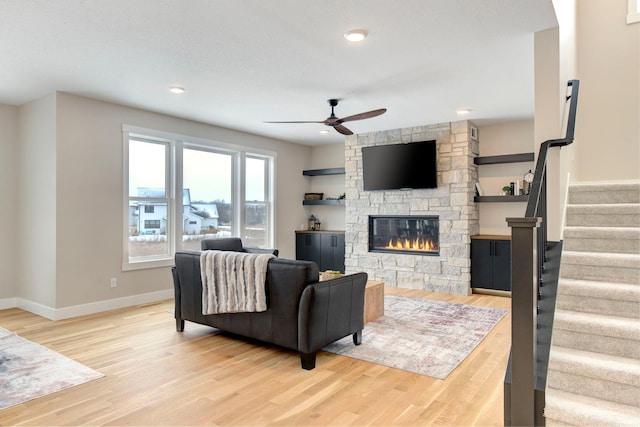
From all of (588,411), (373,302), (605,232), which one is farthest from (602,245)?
(373,302)

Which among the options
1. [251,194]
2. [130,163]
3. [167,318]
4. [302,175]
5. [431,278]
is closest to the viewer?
[167,318]

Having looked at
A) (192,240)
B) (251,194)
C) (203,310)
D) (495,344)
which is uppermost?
(251,194)

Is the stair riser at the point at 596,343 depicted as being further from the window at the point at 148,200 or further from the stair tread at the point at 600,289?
the window at the point at 148,200

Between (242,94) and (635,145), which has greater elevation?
(242,94)

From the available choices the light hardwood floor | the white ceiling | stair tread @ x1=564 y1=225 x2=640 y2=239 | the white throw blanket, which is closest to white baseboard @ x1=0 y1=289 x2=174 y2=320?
the light hardwood floor

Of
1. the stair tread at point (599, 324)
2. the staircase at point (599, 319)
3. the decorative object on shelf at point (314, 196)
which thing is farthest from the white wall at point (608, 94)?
the decorative object on shelf at point (314, 196)

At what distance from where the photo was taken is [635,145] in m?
4.23

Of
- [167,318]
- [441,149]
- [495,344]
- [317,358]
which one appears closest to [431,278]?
[441,149]

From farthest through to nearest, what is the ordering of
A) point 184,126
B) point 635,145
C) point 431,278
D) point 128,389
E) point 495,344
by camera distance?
point 431,278
point 184,126
point 635,145
point 495,344
point 128,389

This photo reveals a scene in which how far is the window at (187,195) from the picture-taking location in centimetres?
551

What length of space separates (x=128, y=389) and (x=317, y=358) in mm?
1445

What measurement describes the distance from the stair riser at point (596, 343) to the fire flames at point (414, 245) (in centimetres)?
412

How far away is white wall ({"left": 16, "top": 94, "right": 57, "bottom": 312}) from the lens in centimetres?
473

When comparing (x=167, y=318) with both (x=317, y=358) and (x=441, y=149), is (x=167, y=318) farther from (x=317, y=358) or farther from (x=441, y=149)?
(x=441, y=149)
